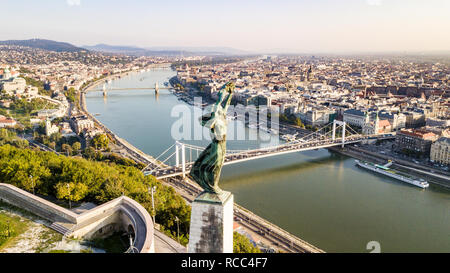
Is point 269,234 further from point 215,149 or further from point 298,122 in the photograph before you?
point 298,122

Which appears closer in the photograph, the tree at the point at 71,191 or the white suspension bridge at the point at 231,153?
the tree at the point at 71,191

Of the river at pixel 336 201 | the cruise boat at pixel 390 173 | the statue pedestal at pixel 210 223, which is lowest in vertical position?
the river at pixel 336 201

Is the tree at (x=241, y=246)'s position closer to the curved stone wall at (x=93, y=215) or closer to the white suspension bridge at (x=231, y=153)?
the curved stone wall at (x=93, y=215)

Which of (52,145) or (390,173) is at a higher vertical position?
(52,145)

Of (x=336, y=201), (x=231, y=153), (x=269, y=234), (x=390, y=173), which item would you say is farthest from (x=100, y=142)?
(x=390, y=173)

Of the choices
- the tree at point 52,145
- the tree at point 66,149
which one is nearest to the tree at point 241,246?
the tree at point 66,149

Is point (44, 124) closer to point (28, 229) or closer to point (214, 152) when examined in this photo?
point (28, 229)
